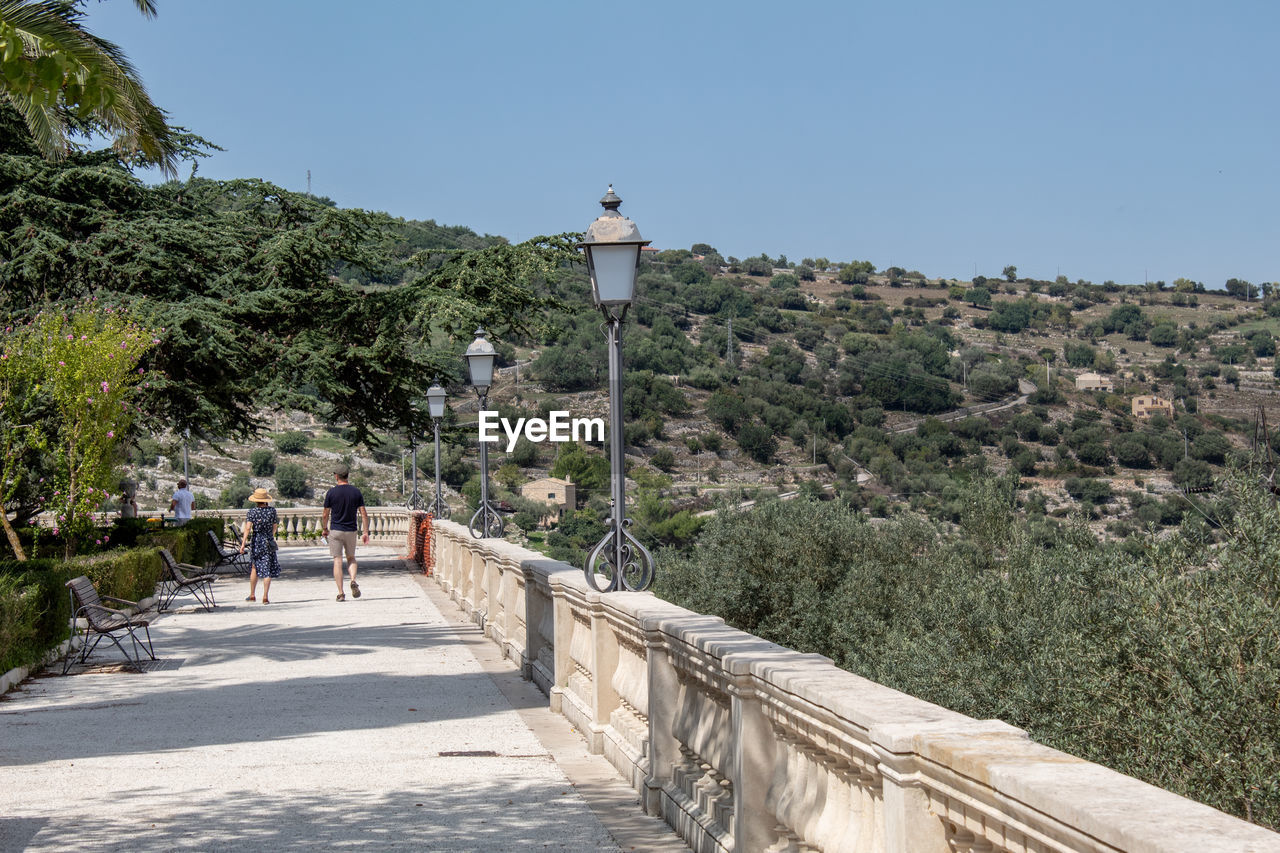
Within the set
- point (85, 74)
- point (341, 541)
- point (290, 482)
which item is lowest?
point (341, 541)

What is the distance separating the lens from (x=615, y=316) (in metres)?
8.56

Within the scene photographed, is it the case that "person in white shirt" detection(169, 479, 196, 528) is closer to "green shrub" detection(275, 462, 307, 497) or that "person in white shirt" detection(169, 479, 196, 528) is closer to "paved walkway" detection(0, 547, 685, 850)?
"paved walkway" detection(0, 547, 685, 850)

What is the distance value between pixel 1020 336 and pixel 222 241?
12787 cm

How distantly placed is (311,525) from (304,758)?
1182 inches

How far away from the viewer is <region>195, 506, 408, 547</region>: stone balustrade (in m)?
34.0

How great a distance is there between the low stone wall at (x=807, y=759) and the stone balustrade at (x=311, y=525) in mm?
25512

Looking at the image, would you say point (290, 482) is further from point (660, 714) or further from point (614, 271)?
point (660, 714)

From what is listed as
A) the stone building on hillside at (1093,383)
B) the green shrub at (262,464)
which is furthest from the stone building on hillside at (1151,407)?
the green shrub at (262,464)

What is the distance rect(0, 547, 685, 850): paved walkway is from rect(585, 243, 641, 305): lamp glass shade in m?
2.99

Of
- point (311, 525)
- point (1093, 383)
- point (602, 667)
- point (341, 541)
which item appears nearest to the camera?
point (602, 667)

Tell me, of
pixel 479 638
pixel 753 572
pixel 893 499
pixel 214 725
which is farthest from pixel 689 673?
pixel 893 499

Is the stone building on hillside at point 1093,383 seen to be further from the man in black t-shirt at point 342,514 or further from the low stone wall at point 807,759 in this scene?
the low stone wall at point 807,759

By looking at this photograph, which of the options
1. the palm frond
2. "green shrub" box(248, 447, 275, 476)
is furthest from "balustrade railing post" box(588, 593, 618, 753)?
"green shrub" box(248, 447, 275, 476)

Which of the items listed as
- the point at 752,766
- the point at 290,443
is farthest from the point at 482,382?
the point at 290,443
